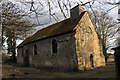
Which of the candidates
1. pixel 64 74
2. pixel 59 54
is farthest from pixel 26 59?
pixel 64 74

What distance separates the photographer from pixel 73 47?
19.8m

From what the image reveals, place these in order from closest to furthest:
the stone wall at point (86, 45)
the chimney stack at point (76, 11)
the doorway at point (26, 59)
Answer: the stone wall at point (86, 45) → the chimney stack at point (76, 11) → the doorway at point (26, 59)

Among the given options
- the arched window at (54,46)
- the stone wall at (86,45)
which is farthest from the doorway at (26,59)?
the stone wall at (86,45)

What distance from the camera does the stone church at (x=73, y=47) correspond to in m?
19.9

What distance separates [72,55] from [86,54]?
2.52 metres

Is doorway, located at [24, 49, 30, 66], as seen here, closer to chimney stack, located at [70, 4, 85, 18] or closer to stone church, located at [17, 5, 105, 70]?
stone church, located at [17, 5, 105, 70]

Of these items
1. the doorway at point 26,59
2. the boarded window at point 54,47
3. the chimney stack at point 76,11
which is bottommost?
the doorway at point 26,59

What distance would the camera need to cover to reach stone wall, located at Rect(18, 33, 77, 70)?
65.2 ft

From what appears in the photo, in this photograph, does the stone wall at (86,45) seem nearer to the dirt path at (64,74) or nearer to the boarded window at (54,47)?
the dirt path at (64,74)

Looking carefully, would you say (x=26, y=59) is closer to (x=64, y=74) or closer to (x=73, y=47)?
(x=73, y=47)

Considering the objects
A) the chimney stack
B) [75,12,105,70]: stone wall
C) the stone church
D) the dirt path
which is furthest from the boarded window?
the chimney stack

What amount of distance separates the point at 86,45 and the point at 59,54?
3.79 meters

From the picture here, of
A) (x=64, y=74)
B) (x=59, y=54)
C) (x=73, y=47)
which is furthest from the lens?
→ (x=59, y=54)

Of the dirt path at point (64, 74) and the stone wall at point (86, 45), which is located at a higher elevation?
the stone wall at point (86, 45)
